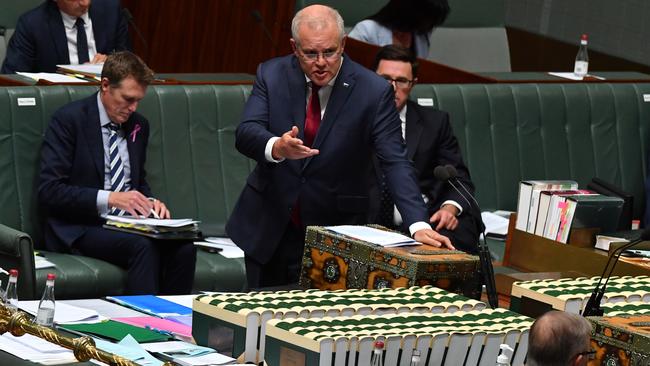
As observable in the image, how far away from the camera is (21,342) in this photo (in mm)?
4074

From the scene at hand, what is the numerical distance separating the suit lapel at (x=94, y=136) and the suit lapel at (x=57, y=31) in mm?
1266

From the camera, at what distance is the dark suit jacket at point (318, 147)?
5.21m

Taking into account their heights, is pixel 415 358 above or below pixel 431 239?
below

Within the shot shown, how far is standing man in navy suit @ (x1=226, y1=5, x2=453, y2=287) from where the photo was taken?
17.0 feet

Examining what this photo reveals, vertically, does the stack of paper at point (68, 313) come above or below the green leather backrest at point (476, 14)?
below

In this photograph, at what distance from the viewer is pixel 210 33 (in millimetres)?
9000

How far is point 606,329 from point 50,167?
312cm

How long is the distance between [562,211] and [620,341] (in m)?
2.17

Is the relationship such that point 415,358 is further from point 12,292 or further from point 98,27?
point 98,27

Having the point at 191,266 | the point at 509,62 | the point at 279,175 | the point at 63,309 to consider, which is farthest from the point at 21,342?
the point at 509,62

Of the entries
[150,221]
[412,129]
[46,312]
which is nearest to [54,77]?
[150,221]

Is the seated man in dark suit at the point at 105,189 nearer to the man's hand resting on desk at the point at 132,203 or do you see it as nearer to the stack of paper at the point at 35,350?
the man's hand resting on desk at the point at 132,203

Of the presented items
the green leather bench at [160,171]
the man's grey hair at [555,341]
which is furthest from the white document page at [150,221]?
the man's grey hair at [555,341]

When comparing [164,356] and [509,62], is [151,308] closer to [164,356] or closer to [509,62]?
[164,356]
